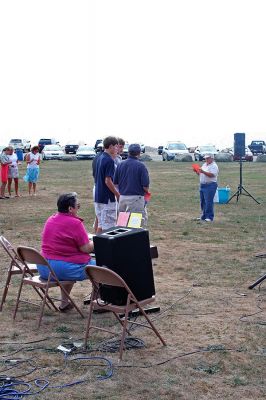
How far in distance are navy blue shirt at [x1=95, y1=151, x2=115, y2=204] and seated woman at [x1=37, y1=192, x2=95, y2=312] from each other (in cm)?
204

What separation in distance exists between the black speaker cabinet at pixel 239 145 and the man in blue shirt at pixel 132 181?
9186mm

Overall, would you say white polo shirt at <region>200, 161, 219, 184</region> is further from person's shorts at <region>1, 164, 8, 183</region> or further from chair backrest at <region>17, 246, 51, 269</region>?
chair backrest at <region>17, 246, 51, 269</region>

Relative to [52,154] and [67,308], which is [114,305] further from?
[52,154]

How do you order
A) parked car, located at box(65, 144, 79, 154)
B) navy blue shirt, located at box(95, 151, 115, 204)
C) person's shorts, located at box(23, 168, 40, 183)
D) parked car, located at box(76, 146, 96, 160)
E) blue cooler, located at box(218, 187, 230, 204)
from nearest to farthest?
navy blue shirt, located at box(95, 151, 115, 204) → blue cooler, located at box(218, 187, 230, 204) → person's shorts, located at box(23, 168, 40, 183) → parked car, located at box(76, 146, 96, 160) → parked car, located at box(65, 144, 79, 154)

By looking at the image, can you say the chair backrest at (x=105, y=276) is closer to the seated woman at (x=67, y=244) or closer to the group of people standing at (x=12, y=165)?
the seated woman at (x=67, y=244)

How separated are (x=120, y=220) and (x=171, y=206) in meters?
10.2

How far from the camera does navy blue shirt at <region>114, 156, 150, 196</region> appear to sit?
8938 millimetres

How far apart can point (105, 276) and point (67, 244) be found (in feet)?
4.17

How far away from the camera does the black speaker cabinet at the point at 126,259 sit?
563 centimetres

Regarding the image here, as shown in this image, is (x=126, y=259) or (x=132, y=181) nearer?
(x=126, y=259)

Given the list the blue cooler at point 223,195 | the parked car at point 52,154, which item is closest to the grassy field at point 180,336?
the blue cooler at point 223,195

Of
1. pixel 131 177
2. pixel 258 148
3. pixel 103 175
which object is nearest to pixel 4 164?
pixel 131 177

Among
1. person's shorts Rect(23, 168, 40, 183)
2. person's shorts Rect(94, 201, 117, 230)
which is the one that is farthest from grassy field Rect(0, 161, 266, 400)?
person's shorts Rect(23, 168, 40, 183)

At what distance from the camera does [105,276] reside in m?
5.45
